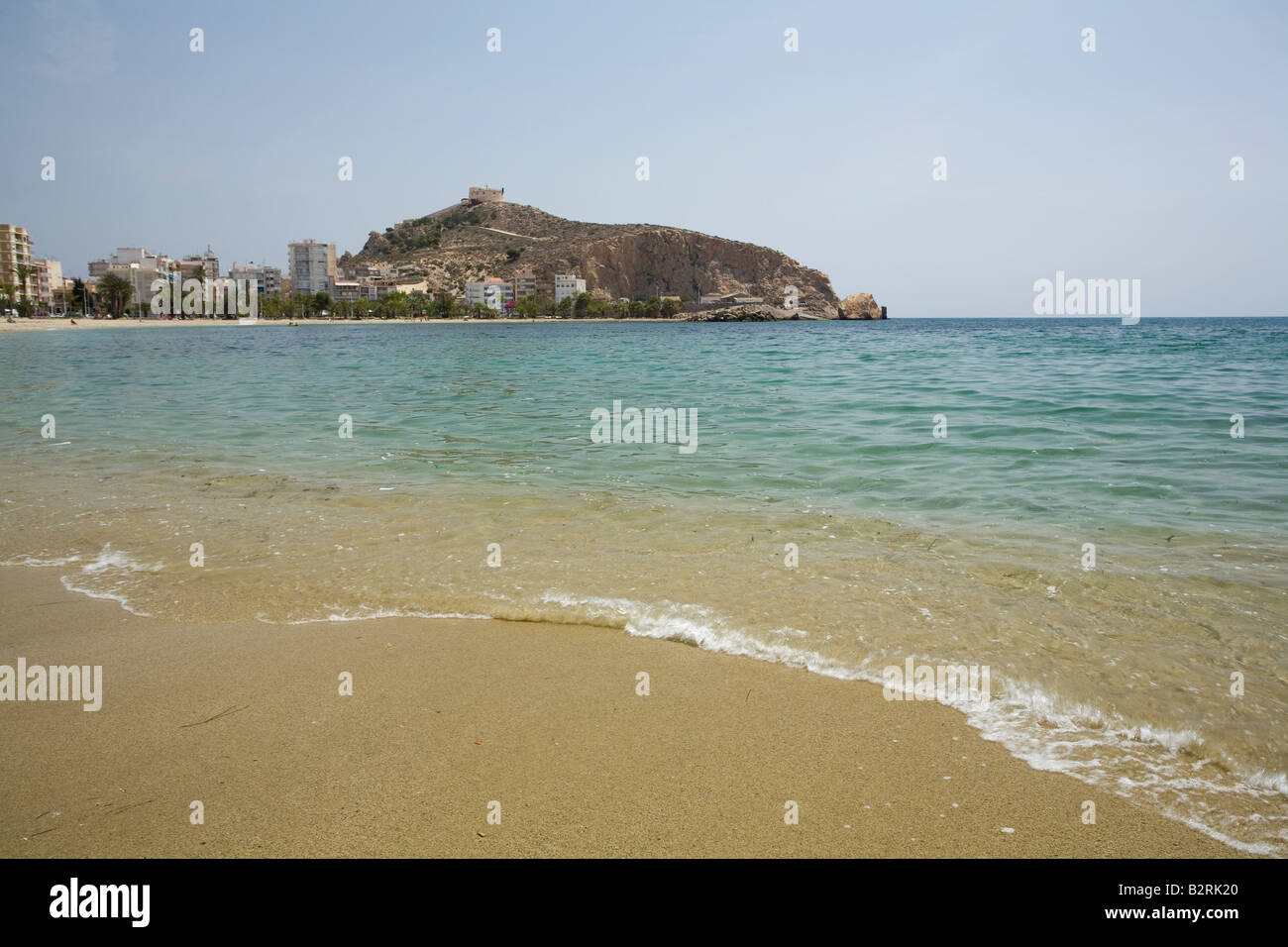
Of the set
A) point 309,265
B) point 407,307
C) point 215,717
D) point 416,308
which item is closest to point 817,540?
point 215,717

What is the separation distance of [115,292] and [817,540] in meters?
149

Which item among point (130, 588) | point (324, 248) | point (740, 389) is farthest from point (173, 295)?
point (130, 588)

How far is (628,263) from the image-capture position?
578 feet

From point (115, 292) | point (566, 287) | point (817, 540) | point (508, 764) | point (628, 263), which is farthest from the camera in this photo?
point (628, 263)

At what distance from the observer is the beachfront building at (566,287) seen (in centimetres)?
16275

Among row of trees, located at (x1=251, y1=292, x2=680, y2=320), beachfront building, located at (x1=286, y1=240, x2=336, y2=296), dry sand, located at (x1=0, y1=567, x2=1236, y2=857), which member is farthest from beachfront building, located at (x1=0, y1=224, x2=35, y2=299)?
dry sand, located at (x1=0, y1=567, x2=1236, y2=857)

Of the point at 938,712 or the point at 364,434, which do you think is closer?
the point at 938,712

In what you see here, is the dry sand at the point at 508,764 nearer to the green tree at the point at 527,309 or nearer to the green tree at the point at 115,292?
the green tree at the point at 115,292

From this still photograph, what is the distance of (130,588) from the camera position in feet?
18.6

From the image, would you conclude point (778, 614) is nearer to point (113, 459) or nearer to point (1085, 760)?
point (1085, 760)

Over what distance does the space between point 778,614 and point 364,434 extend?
32.7 feet

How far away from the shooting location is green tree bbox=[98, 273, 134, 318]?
12225 cm

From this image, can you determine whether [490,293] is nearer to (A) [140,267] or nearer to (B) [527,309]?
(B) [527,309]

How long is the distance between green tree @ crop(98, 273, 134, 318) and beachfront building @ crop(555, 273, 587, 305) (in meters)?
76.4
